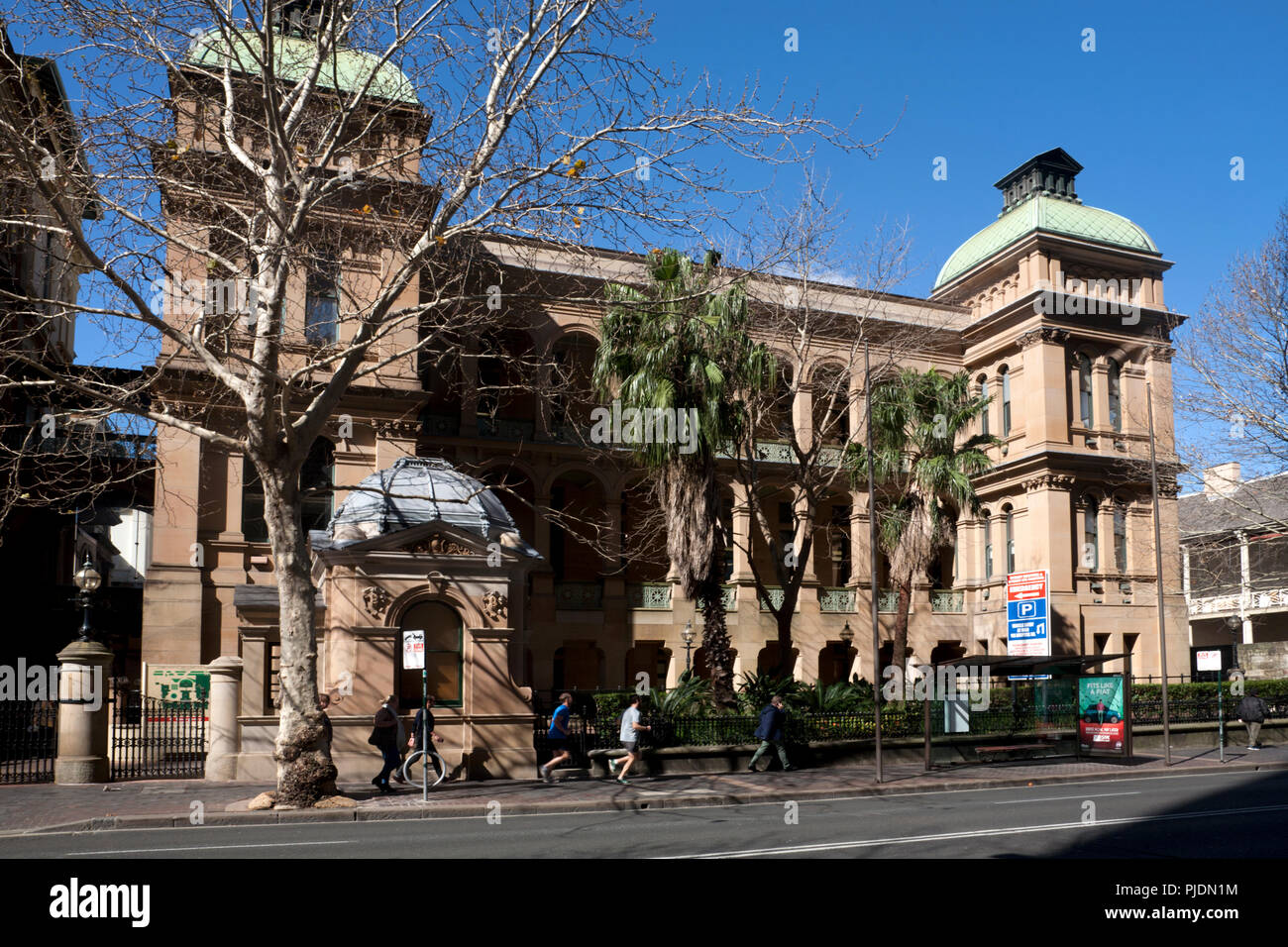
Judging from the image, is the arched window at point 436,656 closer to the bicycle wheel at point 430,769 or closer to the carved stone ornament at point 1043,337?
the bicycle wheel at point 430,769

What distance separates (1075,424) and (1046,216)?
741 cm

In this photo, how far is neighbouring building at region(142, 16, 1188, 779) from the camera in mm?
29016

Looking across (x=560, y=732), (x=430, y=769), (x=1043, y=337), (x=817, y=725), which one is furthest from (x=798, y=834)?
(x=1043, y=337)

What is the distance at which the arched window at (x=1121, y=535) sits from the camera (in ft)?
129

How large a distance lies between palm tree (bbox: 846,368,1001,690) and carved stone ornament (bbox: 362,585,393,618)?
45.1 feet

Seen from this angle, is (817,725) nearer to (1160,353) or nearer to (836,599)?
(836,599)

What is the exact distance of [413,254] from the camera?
52.3 ft

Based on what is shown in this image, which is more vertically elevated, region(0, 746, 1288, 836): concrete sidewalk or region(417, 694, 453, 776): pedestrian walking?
region(417, 694, 453, 776): pedestrian walking

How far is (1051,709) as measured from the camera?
85.7 ft

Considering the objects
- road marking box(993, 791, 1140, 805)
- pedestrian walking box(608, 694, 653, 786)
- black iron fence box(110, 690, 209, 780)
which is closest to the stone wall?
road marking box(993, 791, 1140, 805)

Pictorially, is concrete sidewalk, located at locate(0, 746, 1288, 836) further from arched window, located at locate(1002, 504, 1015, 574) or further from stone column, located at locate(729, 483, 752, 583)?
arched window, located at locate(1002, 504, 1015, 574)

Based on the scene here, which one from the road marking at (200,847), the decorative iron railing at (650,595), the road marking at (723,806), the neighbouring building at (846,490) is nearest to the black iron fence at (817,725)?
the road marking at (723,806)

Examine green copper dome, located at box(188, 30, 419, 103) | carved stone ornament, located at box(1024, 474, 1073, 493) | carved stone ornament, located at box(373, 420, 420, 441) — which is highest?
green copper dome, located at box(188, 30, 419, 103)

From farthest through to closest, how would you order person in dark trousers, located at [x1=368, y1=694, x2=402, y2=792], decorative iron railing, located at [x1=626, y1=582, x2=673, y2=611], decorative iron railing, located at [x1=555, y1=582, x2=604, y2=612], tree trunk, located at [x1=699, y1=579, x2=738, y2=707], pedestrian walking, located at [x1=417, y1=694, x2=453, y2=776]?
decorative iron railing, located at [x1=626, y1=582, x2=673, y2=611]
decorative iron railing, located at [x1=555, y1=582, x2=604, y2=612]
tree trunk, located at [x1=699, y1=579, x2=738, y2=707]
pedestrian walking, located at [x1=417, y1=694, x2=453, y2=776]
person in dark trousers, located at [x1=368, y1=694, x2=402, y2=792]
